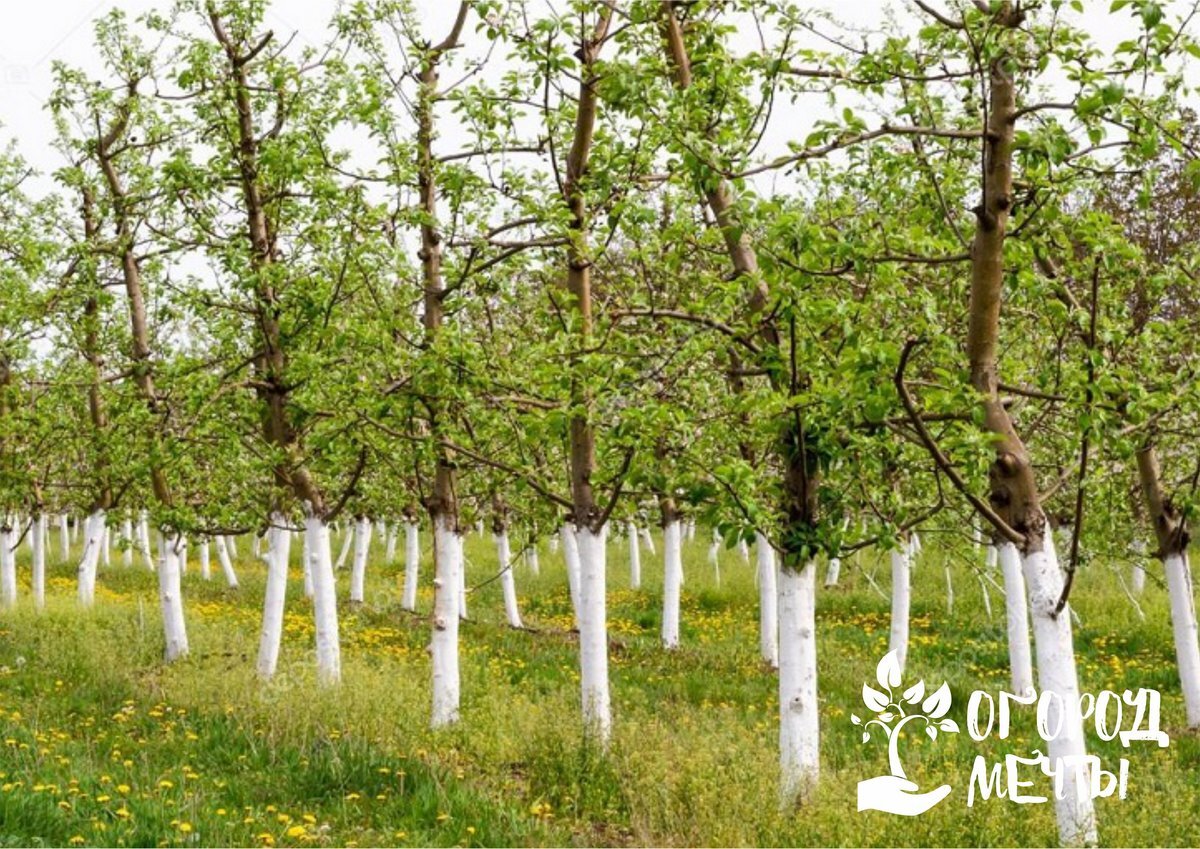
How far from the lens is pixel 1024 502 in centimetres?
755

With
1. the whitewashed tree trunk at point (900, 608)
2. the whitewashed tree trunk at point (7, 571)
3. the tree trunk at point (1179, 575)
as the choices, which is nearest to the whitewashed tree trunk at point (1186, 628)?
the tree trunk at point (1179, 575)

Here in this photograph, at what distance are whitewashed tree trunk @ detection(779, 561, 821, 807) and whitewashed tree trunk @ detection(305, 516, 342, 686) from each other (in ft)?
21.7

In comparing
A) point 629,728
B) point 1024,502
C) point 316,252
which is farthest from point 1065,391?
point 316,252

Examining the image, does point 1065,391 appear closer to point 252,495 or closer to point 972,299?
point 972,299

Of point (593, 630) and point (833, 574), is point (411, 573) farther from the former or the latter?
point (593, 630)

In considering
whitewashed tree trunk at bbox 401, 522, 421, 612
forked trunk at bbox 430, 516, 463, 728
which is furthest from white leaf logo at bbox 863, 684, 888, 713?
whitewashed tree trunk at bbox 401, 522, 421, 612

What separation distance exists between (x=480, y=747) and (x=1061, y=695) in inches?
211

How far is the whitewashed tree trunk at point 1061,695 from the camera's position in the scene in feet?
23.8

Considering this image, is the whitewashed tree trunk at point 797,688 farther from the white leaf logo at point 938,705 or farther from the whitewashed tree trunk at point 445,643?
the white leaf logo at point 938,705

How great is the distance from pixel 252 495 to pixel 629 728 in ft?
22.6

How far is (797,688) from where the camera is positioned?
29.1 ft

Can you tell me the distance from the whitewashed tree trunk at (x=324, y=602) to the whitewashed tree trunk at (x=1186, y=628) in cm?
1011

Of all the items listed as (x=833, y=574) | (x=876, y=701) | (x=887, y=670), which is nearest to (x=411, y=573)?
(x=833, y=574)

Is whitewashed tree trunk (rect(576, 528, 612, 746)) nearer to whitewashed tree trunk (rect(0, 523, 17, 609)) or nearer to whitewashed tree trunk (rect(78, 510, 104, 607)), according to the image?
whitewashed tree trunk (rect(78, 510, 104, 607))
